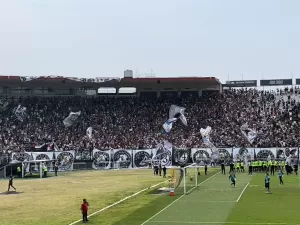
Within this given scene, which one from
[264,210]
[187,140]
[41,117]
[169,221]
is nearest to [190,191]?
[264,210]

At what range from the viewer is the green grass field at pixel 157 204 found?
27797 mm

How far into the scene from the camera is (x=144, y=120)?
276 feet

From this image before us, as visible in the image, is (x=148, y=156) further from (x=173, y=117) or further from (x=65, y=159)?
(x=173, y=117)

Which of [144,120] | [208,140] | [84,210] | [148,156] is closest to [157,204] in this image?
[84,210]

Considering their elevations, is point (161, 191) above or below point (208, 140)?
below

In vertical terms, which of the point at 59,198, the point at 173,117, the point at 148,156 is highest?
the point at 173,117

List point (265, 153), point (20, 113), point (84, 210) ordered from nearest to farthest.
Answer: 1. point (84, 210)
2. point (265, 153)
3. point (20, 113)

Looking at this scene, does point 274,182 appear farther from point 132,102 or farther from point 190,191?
point 132,102

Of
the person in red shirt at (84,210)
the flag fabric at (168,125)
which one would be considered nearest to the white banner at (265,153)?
the flag fabric at (168,125)

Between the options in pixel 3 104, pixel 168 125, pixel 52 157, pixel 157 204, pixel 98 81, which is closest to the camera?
pixel 157 204

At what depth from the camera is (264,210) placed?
30203mm

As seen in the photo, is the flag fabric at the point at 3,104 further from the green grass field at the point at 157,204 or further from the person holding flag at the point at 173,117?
the green grass field at the point at 157,204

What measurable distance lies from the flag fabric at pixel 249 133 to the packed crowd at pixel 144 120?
0.76 meters

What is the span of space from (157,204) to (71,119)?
52125mm
